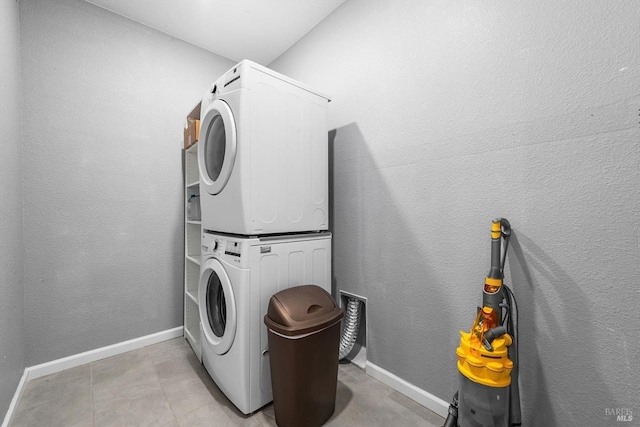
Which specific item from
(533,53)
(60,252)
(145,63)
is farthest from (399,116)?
(60,252)

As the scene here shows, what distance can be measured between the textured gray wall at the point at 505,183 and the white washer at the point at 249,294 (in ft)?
1.69

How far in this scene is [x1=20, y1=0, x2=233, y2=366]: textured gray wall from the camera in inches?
70.7

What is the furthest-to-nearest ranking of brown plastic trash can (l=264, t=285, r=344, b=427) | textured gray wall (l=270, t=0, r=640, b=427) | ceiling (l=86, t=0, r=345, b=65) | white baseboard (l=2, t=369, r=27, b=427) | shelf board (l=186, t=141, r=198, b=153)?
shelf board (l=186, t=141, r=198, b=153) < ceiling (l=86, t=0, r=345, b=65) < white baseboard (l=2, t=369, r=27, b=427) < brown plastic trash can (l=264, t=285, r=344, b=427) < textured gray wall (l=270, t=0, r=640, b=427)

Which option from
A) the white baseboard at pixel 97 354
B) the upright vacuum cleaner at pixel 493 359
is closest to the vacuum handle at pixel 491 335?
the upright vacuum cleaner at pixel 493 359

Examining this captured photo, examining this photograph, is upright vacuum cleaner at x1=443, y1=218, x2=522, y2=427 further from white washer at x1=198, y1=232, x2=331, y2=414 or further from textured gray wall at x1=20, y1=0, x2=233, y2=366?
textured gray wall at x1=20, y1=0, x2=233, y2=366

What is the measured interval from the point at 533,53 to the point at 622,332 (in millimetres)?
1133

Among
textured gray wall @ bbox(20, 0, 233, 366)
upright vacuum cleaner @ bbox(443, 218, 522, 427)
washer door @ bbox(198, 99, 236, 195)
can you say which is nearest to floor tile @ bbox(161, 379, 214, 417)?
textured gray wall @ bbox(20, 0, 233, 366)

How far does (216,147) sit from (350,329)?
60.3 inches

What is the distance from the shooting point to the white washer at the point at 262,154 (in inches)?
56.6

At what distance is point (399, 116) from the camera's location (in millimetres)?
1613

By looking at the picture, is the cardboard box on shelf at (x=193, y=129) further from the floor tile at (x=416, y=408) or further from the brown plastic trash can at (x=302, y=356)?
the floor tile at (x=416, y=408)

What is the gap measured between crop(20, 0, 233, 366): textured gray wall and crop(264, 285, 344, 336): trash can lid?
150 cm

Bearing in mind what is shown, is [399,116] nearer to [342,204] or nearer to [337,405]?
[342,204]

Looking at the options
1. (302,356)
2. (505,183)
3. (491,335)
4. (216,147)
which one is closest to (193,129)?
(216,147)
